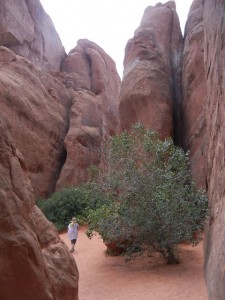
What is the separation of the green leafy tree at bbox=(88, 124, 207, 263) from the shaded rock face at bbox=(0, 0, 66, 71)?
1784cm

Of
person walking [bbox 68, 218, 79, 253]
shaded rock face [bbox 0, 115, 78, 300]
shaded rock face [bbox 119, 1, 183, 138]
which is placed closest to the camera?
shaded rock face [bbox 0, 115, 78, 300]

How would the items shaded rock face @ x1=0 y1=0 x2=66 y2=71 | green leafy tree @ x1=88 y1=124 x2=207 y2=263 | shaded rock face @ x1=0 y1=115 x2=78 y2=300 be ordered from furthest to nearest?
shaded rock face @ x1=0 y1=0 x2=66 y2=71
green leafy tree @ x1=88 y1=124 x2=207 y2=263
shaded rock face @ x1=0 y1=115 x2=78 y2=300

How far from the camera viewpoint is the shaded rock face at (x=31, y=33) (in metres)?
28.6

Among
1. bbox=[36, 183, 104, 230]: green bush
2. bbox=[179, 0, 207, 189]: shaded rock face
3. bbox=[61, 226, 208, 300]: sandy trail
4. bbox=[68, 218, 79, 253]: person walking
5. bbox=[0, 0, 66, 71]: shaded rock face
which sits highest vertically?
bbox=[0, 0, 66, 71]: shaded rock face

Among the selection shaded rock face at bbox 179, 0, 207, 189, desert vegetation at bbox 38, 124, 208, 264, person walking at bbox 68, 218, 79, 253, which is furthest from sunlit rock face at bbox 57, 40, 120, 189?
desert vegetation at bbox 38, 124, 208, 264

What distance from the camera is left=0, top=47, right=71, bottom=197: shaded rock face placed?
21.9 metres

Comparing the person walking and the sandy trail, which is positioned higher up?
the person walking

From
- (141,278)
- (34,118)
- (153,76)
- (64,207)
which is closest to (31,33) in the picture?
(34,118)

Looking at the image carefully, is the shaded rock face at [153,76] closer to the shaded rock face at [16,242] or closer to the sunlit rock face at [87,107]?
the sunlit rock face at [87,107]

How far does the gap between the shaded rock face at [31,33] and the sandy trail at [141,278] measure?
19.1m

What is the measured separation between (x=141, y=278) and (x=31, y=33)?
24426 millimetres

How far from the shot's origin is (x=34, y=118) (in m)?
23.0

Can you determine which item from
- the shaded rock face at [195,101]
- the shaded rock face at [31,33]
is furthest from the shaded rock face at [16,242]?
the shaded rock face at [31,33]

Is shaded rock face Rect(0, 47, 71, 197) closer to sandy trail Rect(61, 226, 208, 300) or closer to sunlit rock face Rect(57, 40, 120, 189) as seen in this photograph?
sunlit rock face Rect(57, 40, 120, 189)
